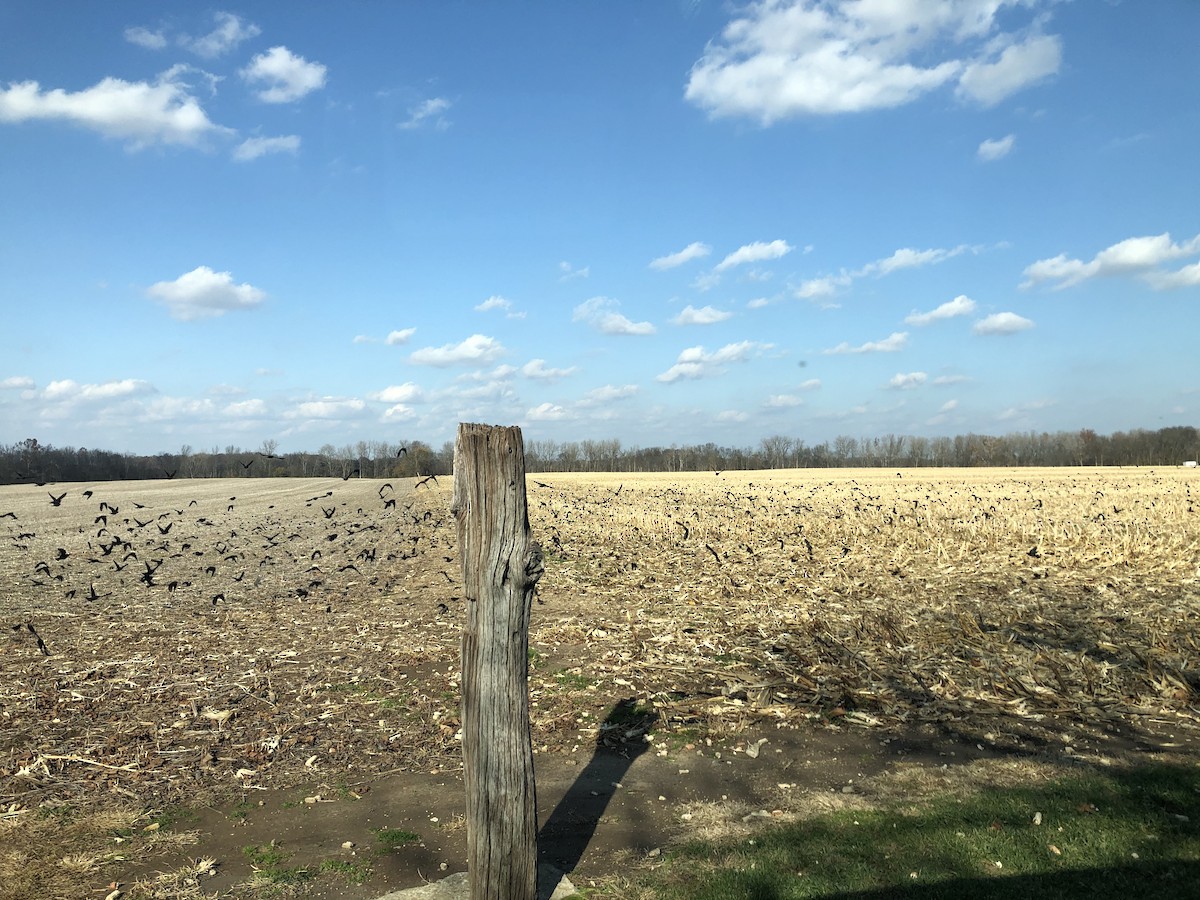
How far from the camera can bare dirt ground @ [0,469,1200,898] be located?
550cm

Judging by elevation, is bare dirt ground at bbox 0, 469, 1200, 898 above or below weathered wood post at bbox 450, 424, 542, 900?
below

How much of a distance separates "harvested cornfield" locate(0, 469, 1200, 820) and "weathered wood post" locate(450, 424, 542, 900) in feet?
8.42

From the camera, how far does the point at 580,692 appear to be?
28.1 feet

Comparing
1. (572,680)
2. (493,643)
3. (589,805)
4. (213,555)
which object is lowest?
(589,805)

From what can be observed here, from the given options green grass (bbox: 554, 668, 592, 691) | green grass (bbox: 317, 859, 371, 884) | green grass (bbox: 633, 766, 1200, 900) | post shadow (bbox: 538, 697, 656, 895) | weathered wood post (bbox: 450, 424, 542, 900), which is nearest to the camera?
weathered wood post (bbox: 450, 424, 542, 900)

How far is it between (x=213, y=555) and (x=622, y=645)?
14.1m

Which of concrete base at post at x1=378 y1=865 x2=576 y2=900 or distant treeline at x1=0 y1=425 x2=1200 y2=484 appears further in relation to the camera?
distant treeline at x1=0 y1=425 x2=1200 y2=484

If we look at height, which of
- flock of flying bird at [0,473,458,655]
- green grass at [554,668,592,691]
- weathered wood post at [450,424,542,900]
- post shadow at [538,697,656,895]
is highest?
weathered wood post at [450,424,542,900]

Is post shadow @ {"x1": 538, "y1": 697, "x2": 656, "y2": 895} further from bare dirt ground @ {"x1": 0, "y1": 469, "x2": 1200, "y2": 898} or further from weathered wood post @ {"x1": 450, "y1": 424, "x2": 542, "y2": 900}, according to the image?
weathered wood post @ {"x1": 450, "y1": 424, "x2": 542, "y2": 900}

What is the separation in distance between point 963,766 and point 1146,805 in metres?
1.25

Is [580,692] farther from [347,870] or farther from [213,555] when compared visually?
[213,555]

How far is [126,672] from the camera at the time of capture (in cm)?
930

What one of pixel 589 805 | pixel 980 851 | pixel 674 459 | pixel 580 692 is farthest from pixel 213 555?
pixel 674 459

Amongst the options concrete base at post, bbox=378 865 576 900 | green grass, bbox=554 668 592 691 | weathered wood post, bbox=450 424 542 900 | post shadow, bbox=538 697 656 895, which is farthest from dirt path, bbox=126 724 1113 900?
green grass, bbox=554 668 592 691
